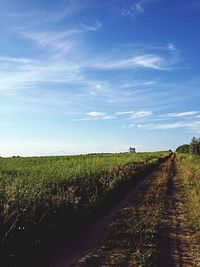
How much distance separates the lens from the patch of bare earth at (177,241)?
8.49 m

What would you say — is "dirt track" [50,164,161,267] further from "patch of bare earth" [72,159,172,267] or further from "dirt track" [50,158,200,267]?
"patch of bare earth" [72,159,172,267]

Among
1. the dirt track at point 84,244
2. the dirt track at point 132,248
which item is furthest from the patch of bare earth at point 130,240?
the dirt track at point 84,244

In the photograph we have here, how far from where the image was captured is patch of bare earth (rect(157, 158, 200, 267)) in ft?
27.9

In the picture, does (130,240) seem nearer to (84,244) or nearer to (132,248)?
(132,248)

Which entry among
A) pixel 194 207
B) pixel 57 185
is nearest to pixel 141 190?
pixel 194 207

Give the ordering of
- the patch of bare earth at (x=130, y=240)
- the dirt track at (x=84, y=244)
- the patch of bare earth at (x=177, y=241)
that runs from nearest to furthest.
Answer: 1. the patch of bare earth at (x=130, y=240)
2. the dirt track at (x=84, y=244)
3. the patch of bare earth at (x=177, y=241)

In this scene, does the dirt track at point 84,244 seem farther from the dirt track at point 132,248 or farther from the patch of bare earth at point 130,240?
the patch of bare earth at point 130,240

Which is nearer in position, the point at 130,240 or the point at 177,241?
the point at 130,240

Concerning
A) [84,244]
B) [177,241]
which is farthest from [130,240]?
Answer: [177,241]

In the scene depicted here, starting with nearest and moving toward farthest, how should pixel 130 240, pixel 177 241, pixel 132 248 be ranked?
pixel 132 248
pixel 130 240
pixel 177 241

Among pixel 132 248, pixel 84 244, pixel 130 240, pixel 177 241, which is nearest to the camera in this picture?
pixel 132 248

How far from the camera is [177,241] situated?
10242mm

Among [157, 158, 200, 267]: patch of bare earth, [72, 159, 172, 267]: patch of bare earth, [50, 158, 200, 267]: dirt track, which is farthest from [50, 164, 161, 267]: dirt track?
[157, 158, 200, 267]: patch of bare earth

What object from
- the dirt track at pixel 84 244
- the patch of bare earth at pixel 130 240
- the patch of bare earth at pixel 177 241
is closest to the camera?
the patch of bare earth at pixel 130 240
